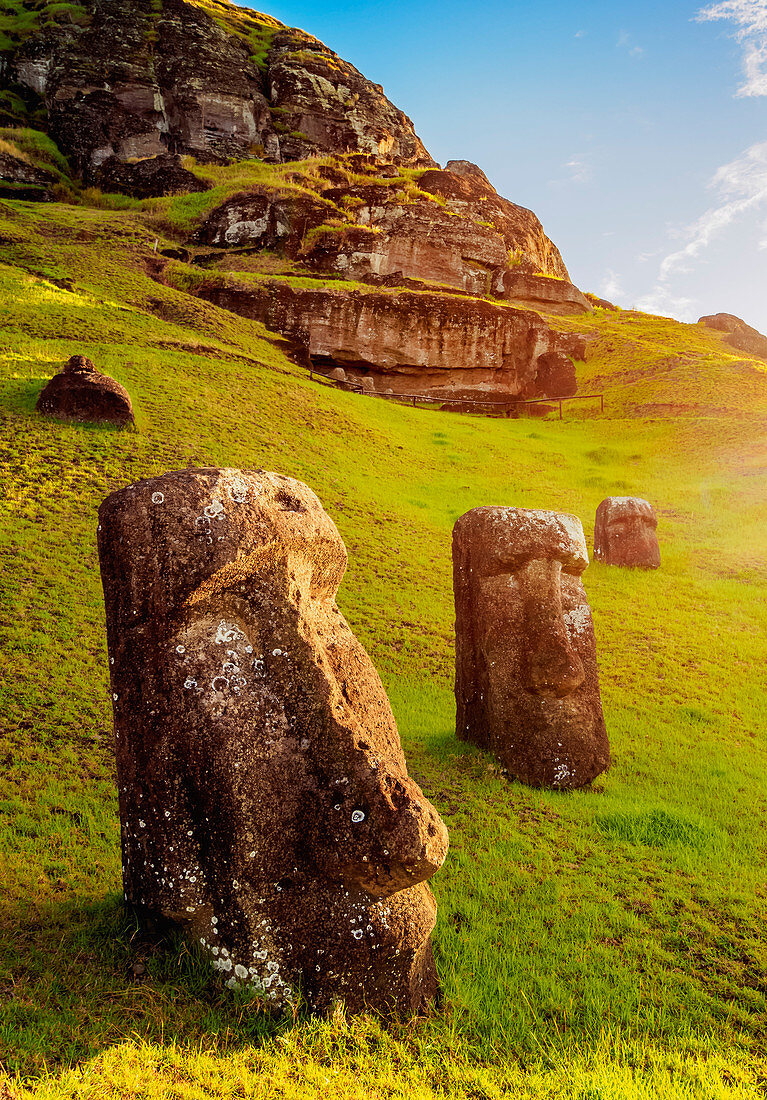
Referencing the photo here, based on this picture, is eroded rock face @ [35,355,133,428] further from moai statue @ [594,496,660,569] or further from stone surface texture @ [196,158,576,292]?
stone surface texture @ [196,158,576,292]

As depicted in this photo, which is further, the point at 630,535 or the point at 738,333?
the point at 738,333

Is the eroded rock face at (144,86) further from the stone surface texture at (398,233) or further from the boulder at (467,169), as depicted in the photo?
the boulder at (467,169)

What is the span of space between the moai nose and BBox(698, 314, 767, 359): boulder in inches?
2389

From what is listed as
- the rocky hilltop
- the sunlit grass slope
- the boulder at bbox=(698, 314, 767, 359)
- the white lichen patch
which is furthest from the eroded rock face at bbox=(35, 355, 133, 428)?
the boulder at bbox=(698, 314, 767, 359)

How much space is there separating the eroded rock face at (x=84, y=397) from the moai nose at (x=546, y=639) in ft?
40.5

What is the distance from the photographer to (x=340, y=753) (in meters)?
3.40

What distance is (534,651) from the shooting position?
7.22 metres

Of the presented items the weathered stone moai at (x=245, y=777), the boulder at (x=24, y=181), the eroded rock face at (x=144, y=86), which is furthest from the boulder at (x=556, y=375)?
the weathered stone moai at (x=245, y=777)

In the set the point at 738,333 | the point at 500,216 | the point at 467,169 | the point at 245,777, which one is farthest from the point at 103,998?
the point at 467,169

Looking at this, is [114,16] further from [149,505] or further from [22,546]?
[149,505]

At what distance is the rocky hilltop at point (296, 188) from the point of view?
1528 inches

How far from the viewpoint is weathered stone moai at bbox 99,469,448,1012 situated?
3.24 m

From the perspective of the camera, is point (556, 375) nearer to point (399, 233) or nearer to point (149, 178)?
point (399, 233)

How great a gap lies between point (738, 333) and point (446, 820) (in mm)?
70000
